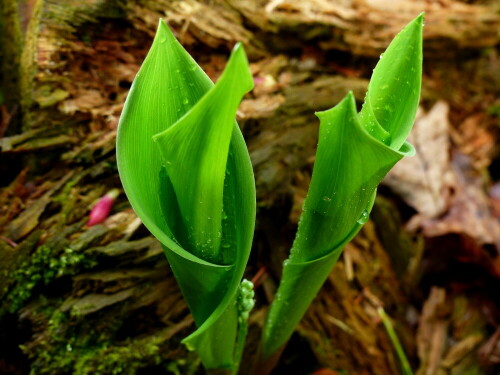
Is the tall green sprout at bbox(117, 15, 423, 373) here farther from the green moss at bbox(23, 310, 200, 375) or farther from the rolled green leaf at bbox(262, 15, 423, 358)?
the green moss at bbox(23, 310, 200, 375)

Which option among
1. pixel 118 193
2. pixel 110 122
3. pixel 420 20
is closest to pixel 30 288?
pixel 118 193

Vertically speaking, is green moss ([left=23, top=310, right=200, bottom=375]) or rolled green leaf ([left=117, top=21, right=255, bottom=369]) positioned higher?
rolled green leaf ([left=117, top=21, right=255, bottom=369])

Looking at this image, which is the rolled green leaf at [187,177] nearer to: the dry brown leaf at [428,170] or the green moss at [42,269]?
the green moss at [42,269]

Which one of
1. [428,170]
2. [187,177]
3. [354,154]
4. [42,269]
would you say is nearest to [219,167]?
[187,177]

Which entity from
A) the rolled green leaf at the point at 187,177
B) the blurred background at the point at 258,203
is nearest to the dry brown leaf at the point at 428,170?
the blurred background at the point at 258,203

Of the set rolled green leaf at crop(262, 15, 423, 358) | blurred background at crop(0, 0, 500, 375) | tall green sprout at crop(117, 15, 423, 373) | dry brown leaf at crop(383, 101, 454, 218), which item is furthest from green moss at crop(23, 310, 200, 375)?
dry brown leaf at crop(383, 101, 454, 218)

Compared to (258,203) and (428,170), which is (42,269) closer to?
(258,203)

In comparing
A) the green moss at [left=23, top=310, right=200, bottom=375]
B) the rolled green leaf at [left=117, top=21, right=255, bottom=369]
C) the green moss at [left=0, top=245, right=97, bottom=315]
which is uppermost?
the rolled green leaf at [left=117, top=21, right=255, bottom=369]
